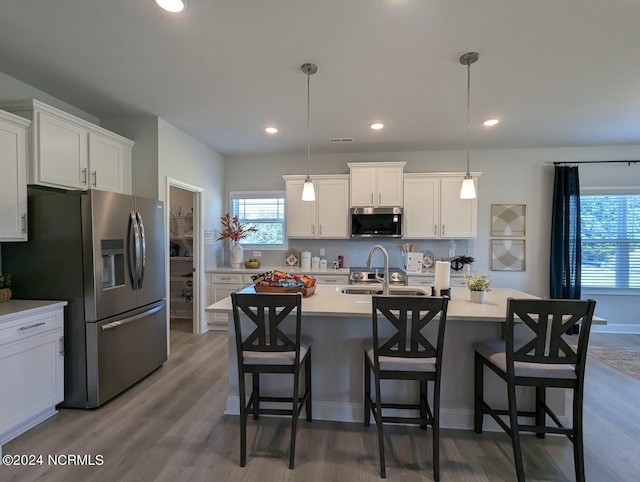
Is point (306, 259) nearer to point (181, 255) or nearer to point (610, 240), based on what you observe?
point (181, 255)

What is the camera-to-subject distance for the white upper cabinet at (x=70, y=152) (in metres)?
2.38

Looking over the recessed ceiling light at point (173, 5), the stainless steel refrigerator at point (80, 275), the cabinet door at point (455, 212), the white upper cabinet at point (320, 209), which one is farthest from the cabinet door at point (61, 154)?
the cabinet door at point (455, 212)

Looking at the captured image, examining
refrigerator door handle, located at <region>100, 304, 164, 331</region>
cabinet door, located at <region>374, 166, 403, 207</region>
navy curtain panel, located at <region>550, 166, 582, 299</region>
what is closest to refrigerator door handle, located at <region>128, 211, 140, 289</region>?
refrigerator door handle, located at <region>100, 304, 164, 331</region>

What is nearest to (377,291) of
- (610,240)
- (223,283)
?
(223,283)

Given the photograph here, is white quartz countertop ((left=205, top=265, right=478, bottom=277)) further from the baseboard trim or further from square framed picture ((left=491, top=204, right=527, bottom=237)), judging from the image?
the baseboard trim

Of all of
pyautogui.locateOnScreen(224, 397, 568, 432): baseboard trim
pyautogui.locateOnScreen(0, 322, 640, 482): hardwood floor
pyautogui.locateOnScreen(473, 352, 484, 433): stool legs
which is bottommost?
pyautogui.locateOnScreen(0, 322, 640, 482): hardwood floor

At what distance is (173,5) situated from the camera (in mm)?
1706

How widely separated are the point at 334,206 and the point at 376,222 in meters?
0.66

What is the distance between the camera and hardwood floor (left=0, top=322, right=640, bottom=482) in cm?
178

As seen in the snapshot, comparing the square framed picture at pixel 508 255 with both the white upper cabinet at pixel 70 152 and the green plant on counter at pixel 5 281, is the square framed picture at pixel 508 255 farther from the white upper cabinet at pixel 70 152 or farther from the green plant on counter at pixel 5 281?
the green plant on counter at pixel 5 281

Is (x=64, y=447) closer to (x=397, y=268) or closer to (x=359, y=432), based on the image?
(x=359, y=432)

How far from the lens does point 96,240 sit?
240 centimetres

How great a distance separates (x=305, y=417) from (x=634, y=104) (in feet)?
13.9

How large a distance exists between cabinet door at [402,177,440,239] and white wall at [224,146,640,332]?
1.37 feet
